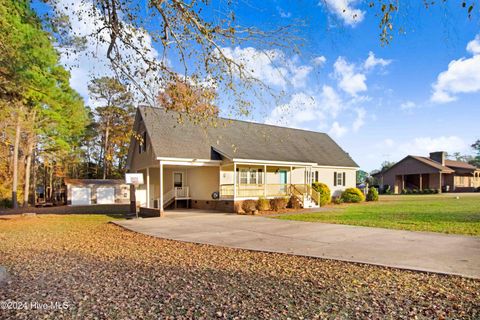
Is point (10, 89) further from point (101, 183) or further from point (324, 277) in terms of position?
point (101, 183)

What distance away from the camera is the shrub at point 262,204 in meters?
19.6

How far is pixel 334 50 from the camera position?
4254mm

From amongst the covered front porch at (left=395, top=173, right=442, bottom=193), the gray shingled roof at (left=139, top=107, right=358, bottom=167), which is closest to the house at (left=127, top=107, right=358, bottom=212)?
the gray shingled roof at (left=139, top=107, right=358, bottom=167)

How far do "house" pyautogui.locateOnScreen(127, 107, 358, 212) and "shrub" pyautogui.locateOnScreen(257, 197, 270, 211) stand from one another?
2.65 ft

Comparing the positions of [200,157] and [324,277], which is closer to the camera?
[324,277]


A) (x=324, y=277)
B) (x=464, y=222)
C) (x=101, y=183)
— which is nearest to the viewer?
(x=324, y=277)

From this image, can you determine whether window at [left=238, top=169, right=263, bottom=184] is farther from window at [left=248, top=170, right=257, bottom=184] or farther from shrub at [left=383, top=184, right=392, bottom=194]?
shrub at [left=383, top=184, right=392, bottom=194]

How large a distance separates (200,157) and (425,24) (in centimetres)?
1607

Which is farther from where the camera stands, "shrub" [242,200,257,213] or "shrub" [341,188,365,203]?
"shrub" [341,188,365,203]

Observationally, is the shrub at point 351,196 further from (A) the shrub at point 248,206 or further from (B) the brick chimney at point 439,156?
(B) the brick chimney at point 439,156

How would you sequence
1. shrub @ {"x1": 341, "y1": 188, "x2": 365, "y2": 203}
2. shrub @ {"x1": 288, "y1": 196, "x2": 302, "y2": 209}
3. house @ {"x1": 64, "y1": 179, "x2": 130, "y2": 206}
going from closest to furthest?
→ shrub @ {"x1": 288, "y1": 196, "x2": 302, "y2": 209} < shrub @ {"x1": 341, "y1": 188, "x2": 365, "y2": 203} < house @ {"x1": 64, "y1": 179, "x2": 130, "y2": 206}

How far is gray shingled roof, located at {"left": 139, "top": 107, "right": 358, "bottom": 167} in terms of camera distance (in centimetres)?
1917

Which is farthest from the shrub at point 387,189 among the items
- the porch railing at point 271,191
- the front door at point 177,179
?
the front door at point 177,179

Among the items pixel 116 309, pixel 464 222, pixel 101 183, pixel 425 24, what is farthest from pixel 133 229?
pixel 101 183
